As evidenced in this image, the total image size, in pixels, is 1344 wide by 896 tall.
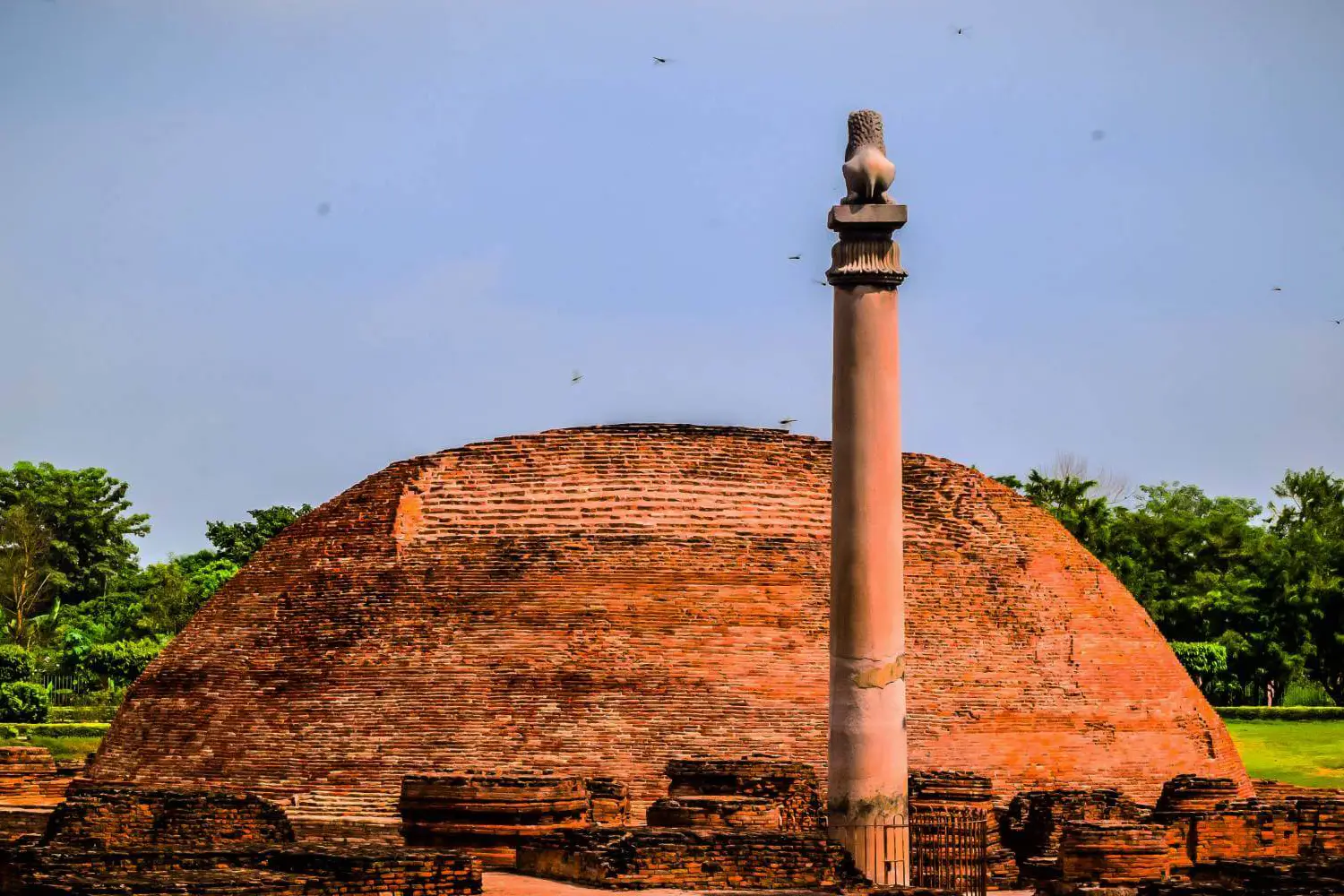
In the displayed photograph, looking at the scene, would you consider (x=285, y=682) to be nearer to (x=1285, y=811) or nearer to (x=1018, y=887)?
(x=1018, y=887)

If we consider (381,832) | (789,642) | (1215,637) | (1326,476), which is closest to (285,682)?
(381,832)

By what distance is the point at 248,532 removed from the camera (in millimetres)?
53500

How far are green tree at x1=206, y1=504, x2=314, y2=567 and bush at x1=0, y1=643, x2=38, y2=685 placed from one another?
10.3m

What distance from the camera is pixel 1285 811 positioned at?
20312 millimetres

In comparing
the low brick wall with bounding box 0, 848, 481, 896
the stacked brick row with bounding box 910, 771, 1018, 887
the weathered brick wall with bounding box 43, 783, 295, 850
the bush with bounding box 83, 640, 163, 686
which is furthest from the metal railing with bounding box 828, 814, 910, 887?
the bush with bounding box 83, 640, 163, 686

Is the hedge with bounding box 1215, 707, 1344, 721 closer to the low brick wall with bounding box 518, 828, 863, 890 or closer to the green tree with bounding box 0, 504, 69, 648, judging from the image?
the low brick wall with bounding box 518, 828, 863, 890

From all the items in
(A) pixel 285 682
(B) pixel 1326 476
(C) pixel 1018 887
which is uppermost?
(B) pixel 1326 476

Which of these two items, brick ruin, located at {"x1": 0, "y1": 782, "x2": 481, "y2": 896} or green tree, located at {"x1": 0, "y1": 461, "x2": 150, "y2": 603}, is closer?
brick ruin, located at {"x1": 0, "y1": 782, "x2": 481, "y2": 896}

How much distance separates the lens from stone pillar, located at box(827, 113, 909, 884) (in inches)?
605

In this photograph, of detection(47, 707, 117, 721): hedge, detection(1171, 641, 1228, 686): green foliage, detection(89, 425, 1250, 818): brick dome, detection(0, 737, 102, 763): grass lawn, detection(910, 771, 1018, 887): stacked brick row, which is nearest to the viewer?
detection(910, 771, 1018, 887): stacked brick row

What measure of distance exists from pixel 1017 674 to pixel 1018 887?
15.4 ft

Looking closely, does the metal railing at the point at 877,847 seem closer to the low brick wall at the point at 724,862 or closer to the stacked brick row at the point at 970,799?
the low brick wall at the point at 724,862

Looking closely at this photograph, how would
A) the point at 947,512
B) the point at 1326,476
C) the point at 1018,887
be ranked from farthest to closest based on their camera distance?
the point at 1326,476 < the point at 947,512 < the point at 1018,887

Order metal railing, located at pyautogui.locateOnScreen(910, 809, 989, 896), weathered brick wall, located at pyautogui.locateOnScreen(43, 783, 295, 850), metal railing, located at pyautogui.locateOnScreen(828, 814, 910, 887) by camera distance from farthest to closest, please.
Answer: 1. weathered brick wall, located at pyautogui.locateOnScreen(43, 783, 295, 850)
2. metal railing, located at pyautogui.locateOnScreen(910, 809, 989, 896)
3. metal railing, located at pyautogui.locateOnScreen(828, 814, 910, 887)
